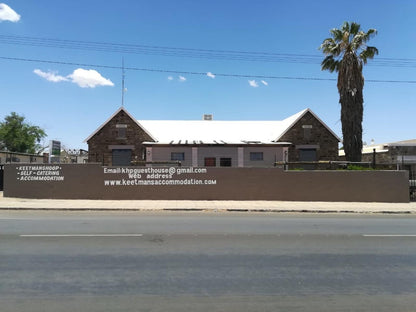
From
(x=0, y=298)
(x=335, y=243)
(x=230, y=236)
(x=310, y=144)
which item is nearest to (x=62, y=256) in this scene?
(x=0, y=298)

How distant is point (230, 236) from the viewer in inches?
333

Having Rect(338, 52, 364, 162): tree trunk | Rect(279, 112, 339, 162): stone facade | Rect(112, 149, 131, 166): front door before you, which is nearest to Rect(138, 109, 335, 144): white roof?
Rect(279, 112, 339, 162): stone facade

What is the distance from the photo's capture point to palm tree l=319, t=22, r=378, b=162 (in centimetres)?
2281

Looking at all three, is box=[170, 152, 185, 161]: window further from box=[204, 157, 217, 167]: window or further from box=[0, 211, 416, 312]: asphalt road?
box=[0, 211, 416, 312]: asphalt road

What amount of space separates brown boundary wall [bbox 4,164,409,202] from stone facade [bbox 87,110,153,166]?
8.94 metres

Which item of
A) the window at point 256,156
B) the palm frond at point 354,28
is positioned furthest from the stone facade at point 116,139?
the palm frond at point 354,28

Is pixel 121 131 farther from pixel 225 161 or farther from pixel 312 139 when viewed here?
pixel 312 139

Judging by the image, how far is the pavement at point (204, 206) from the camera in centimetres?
1429

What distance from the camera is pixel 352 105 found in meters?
23.0

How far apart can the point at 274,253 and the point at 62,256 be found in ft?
12.8

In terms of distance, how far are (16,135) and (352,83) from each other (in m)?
54.7

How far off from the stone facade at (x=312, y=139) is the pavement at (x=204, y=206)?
10.3 metres

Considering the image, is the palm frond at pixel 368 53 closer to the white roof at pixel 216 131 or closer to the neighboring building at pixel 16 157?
the white roof at pixel 216 131

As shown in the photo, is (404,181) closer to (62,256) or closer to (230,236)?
(230,236)
